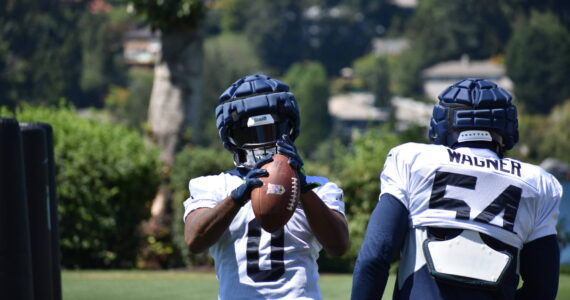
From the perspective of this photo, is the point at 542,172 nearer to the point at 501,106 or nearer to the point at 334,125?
the point at 501,106

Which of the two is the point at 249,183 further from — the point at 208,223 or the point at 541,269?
the point at 541,269

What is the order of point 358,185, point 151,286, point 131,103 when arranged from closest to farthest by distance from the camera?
point 151,286 < point 358,185 < point 131,103

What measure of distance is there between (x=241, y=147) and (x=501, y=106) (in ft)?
3.16

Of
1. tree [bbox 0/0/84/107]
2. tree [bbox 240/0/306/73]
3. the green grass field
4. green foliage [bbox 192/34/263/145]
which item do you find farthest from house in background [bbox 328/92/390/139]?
the green grass field

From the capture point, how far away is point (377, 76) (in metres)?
136

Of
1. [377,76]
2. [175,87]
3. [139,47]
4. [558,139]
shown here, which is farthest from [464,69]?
Result: [175,87]

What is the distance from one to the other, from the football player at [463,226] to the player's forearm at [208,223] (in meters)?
0.48

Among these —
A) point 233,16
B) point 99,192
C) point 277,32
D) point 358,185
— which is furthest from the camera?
point 233,16

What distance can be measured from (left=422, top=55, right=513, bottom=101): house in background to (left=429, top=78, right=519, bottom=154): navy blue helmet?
400ft

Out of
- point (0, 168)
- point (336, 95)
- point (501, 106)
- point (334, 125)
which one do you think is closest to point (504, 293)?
point (501, 106)

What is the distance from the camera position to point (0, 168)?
Answer: 20.4ft

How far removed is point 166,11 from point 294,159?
47.5ft

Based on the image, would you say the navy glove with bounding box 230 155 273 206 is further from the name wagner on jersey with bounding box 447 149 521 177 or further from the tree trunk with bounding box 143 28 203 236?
the tree trunk with bounding box 143 28 203 236

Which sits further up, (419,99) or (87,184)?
(87,184)
